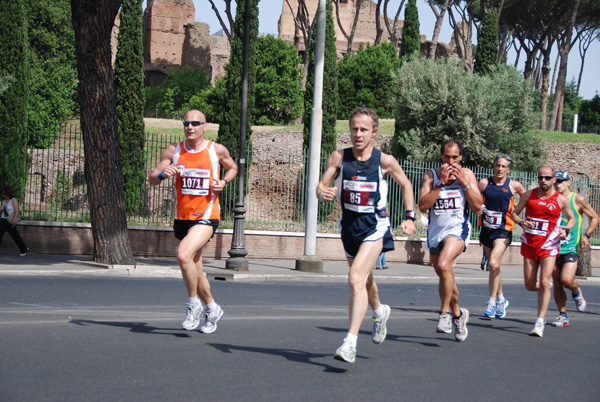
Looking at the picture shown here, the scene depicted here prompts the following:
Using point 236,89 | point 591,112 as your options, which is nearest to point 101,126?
point 236,89

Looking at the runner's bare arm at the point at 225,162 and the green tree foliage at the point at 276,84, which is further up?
the green tree foliage at the point at 276,84

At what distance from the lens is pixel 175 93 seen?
6450 cm

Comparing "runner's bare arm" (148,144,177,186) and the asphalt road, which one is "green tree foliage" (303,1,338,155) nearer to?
the asphalt road

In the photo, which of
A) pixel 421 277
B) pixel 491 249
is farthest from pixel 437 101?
pixel 491 249

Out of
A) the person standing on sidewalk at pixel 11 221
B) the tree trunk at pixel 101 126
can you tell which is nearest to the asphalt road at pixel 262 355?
the tree trunk at pixel 101 126

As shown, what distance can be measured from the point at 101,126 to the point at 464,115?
2169 cm

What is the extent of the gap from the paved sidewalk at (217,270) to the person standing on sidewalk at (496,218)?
6555 mm

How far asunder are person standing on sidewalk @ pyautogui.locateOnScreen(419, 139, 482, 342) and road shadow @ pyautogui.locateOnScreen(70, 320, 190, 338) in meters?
2.61

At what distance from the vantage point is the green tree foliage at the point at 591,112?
72.8 m

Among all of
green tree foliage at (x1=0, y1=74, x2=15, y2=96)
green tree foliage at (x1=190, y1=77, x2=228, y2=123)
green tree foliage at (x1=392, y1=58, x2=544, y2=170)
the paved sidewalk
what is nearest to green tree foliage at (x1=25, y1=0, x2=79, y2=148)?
green tree foliage at (x1=190, y1=77, x2=228, y2=123)

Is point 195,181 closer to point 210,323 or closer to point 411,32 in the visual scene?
point 210,323

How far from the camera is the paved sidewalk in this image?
14.6 metres

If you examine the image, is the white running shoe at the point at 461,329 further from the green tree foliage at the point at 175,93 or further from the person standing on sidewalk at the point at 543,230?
the green tree foliage at the point at 175,93

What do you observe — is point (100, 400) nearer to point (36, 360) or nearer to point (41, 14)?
point (36, 360)
